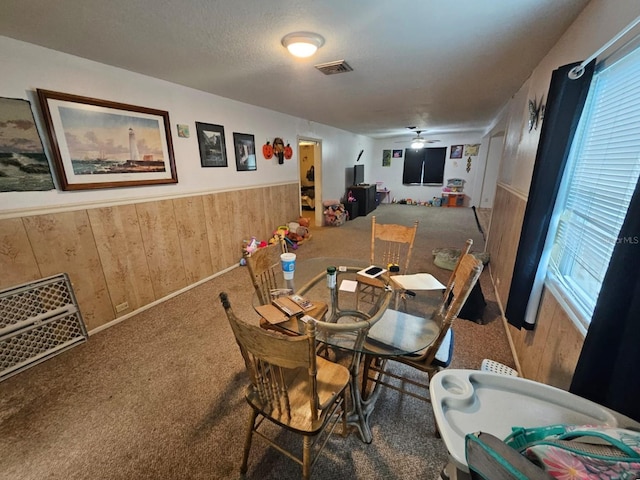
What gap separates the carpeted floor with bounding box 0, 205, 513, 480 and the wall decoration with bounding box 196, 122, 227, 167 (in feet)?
6.35

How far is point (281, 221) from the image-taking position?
475 cm

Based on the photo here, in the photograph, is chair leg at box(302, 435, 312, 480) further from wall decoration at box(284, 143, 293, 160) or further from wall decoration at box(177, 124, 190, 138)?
wall decoration at box(284, 143, 293, 160)

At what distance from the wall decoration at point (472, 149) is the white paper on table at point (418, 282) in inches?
316

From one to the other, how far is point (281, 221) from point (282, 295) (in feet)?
10.4

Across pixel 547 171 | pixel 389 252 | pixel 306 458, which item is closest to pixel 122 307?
pixel 306 458

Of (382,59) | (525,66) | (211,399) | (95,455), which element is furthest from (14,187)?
(525,66)

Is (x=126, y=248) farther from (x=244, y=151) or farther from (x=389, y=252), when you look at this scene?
(x=389, y=252)

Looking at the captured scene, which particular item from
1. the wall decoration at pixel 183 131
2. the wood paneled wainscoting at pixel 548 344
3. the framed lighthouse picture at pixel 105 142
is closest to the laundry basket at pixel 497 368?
the wood paneled wainscoting at pixel 548 344

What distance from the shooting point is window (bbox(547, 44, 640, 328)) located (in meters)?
1.06

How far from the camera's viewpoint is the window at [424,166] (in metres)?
8.59

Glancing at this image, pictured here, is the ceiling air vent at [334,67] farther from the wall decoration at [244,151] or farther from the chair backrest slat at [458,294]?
the chair backrest slat at [458,294]

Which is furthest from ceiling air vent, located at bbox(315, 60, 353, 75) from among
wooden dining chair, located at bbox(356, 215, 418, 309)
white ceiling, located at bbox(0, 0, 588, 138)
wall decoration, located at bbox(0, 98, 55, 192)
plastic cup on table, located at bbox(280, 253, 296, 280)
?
wall decoration, located at bbox(0, 98, 55, 192)

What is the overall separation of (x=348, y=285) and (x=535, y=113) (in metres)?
2.22

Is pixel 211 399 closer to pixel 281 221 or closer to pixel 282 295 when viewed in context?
pixel 282 295
